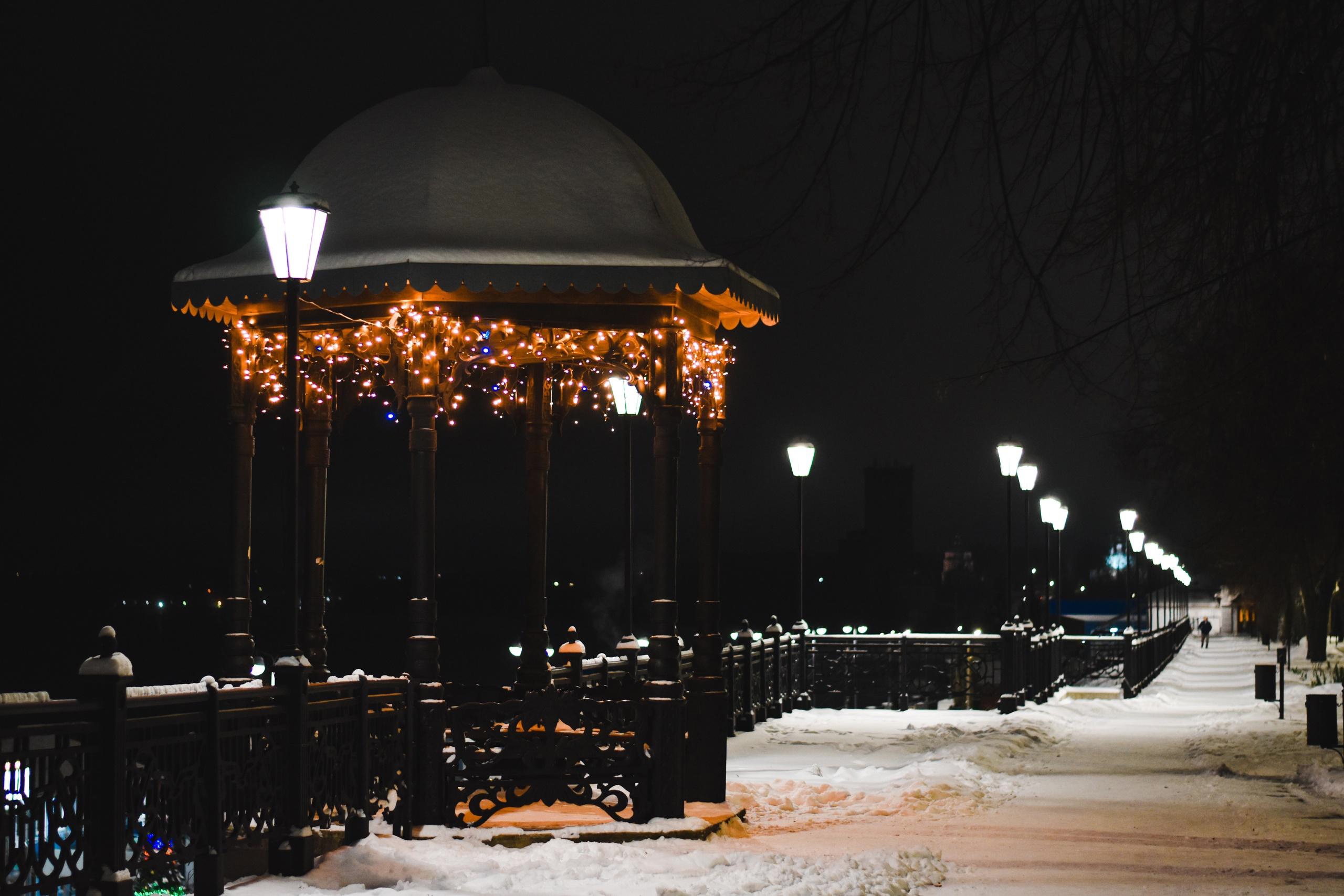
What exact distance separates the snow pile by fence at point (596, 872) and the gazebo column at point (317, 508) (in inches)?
195

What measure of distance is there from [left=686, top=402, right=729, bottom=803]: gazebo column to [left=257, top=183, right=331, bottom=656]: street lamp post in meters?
4.06

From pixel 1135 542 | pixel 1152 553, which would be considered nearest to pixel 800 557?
pixel 1135 542

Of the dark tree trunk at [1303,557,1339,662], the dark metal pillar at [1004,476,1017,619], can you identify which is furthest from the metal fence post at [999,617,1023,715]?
the dark tree trunk at [1303,557,1339,662]

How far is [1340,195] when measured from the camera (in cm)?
698

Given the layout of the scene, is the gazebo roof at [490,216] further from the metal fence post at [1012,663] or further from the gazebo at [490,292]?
the metal fence post at [1012,663]

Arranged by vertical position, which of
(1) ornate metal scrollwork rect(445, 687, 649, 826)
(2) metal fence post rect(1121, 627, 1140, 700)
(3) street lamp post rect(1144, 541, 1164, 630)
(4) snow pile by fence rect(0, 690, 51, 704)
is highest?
(3) street lamp post rect(1144, 541, 1164, 630)

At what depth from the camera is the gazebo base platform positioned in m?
11.4

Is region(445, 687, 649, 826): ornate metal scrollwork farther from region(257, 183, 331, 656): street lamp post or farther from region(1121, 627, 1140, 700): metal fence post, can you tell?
region(1121, 627, 1140, 700): metal fence post

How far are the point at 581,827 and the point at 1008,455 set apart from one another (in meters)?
18.6

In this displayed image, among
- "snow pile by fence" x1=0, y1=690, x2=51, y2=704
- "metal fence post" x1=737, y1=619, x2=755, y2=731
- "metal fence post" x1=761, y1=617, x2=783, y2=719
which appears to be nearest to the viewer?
"snow pile by fence" x1=0, y1=690, x2=51, y2=704

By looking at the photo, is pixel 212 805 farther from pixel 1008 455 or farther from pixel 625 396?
pixel 1008 455

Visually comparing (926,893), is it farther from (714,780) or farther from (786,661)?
(786,661)

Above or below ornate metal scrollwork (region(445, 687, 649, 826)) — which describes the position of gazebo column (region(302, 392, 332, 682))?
above

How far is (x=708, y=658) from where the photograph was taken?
45.5 feet
